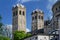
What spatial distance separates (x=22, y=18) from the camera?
5640 inches

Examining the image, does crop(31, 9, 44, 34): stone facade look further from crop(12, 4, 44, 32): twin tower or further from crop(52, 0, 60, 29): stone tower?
crop(52, 0, 60, 29): stone tower

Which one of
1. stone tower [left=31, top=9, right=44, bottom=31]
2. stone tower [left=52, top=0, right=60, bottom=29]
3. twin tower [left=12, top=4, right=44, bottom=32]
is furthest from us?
stone tower [left=31, top=9, right=44, bottom=31]

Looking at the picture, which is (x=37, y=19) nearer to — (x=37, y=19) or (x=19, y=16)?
(x=37, y=19)

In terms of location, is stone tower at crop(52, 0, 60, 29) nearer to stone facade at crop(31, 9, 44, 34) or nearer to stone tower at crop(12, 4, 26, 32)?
stone tower at crop(12, 4, 26, 32)

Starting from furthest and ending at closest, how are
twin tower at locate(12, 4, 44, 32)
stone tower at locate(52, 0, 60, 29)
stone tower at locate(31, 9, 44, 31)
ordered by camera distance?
1. stone tower at locate(31, 9, 44, 31)
2. twin tower at locate(12, 4, 44, 32)
3. stone tower at locate(52, 0, 60, 29)

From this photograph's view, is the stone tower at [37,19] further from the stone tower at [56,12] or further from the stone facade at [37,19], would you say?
the stone tower at [56,12]

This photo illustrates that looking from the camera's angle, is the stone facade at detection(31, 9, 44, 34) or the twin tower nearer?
the twin tower

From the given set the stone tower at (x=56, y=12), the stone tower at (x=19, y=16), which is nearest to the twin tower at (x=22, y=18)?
the stone tower at (x=19, y=16)

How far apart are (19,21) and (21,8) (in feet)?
20.6

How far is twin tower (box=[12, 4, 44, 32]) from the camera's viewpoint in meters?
141

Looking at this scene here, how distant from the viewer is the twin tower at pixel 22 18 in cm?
14112

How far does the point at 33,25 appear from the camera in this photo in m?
147

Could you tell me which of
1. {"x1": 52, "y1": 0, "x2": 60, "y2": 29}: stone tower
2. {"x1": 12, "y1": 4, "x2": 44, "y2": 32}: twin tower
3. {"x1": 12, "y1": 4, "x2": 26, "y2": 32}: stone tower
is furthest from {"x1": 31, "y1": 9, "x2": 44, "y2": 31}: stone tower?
{"x1": 52, "y1": 0, "x2": 60, "y2": 29}: stone tower

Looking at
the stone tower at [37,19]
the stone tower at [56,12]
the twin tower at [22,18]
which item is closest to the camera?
the stone tower at [56,12]
